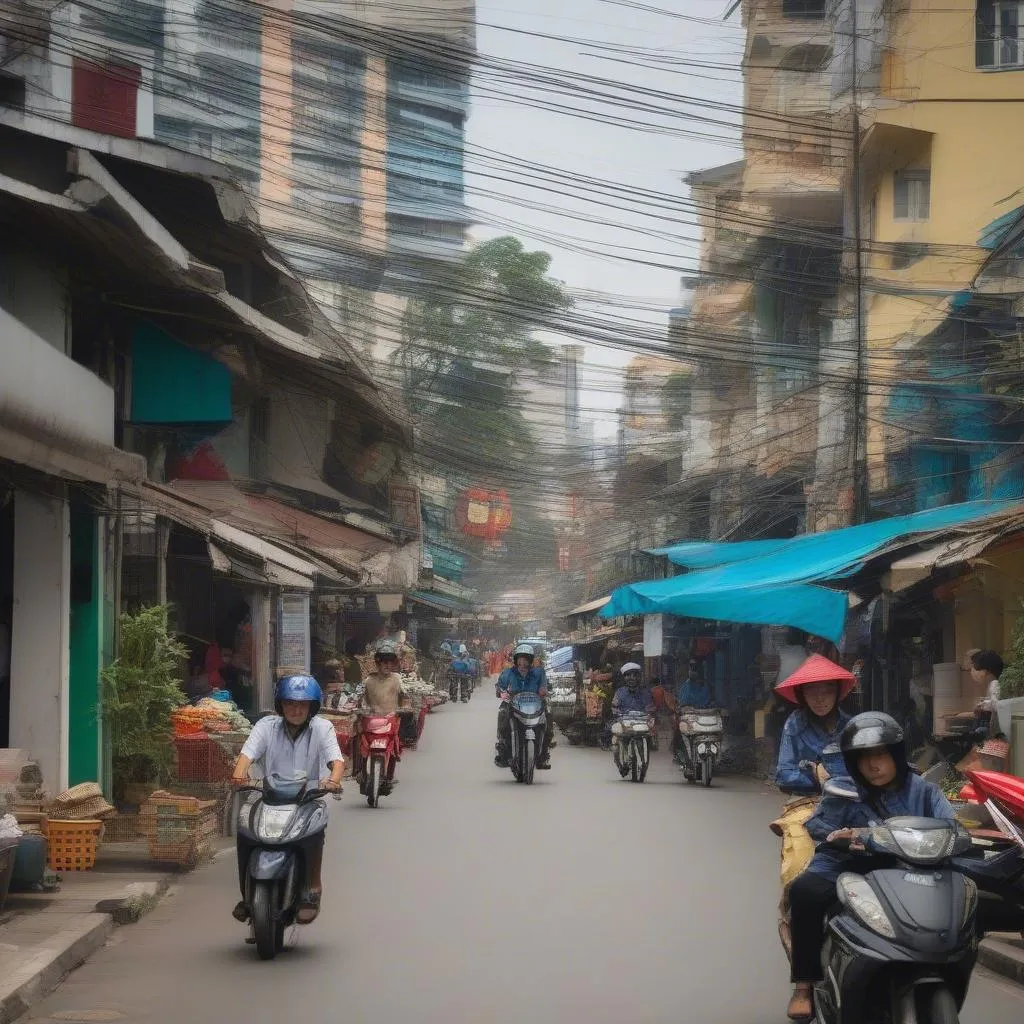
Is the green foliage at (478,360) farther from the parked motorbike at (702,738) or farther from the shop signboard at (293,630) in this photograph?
the parked motorbike at (702,738)

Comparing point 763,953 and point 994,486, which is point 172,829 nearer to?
point 763,953

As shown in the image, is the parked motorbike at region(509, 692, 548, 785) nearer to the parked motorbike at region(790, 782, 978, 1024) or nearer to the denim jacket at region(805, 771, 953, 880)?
the denim jacket at region(805, 771, 953, 880)

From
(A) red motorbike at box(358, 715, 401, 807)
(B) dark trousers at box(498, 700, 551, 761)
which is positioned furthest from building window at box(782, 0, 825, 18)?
(A) red motorbike at box(358, 715, 401, 807)

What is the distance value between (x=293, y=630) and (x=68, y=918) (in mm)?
13565

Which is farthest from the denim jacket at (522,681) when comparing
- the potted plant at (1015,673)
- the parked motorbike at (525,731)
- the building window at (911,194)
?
the building window at (911,194)

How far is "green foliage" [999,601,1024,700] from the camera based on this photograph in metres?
13.6

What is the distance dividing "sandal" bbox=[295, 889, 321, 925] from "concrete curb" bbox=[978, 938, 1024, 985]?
333cm

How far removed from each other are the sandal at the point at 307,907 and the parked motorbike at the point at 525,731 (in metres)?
12.2

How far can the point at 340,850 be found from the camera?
13.5 metres

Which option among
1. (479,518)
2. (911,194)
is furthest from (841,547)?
(479,518)

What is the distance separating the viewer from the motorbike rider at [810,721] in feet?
23.7

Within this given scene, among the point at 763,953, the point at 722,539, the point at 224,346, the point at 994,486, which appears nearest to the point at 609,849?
the point at 763,953

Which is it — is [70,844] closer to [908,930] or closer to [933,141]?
[908,930]

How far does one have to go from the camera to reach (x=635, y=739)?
21406 mm
